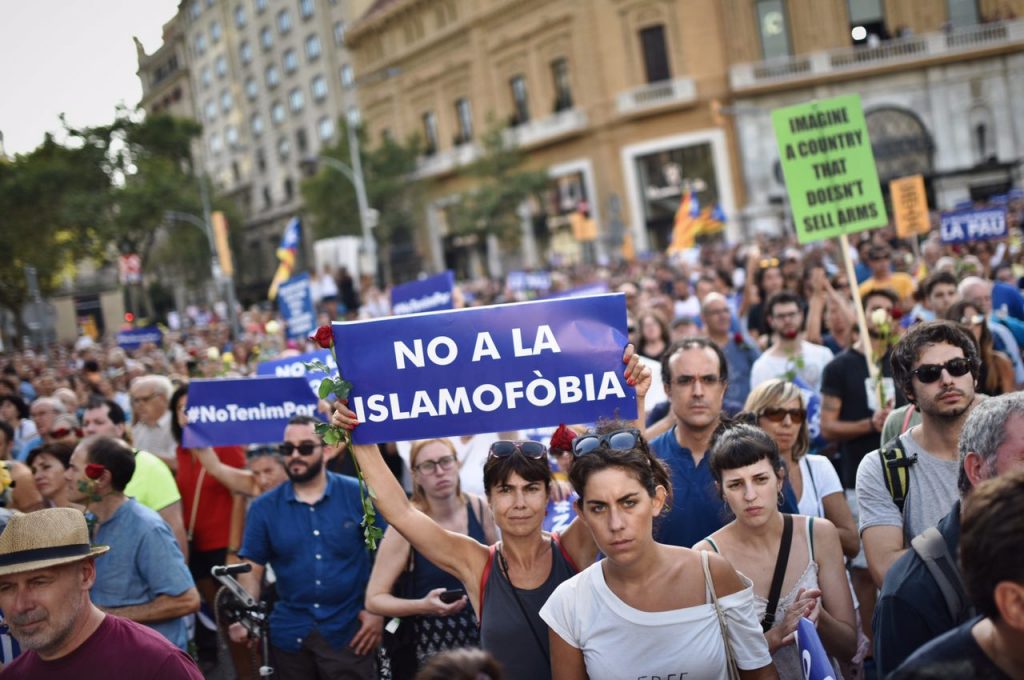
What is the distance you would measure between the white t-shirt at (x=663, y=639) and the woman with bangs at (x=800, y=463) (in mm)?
1351

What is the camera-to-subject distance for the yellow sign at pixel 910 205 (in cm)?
1401

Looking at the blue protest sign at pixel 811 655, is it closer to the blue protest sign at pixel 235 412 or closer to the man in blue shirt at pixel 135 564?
the man in blue shirt at pixel 135 564

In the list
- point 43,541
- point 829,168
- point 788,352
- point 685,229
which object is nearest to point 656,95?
point 685,229

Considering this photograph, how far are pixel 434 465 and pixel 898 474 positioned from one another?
2.07 metres

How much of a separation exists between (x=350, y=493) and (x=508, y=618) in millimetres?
1948

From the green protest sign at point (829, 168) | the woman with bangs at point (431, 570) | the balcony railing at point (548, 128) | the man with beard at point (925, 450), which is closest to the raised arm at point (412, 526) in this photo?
the woman with bangs at point (431, 570)

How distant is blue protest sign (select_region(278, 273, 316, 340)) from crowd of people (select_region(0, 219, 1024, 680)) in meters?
5.70

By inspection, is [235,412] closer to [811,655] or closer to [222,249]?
[811,655]

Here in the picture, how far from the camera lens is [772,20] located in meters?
40.2

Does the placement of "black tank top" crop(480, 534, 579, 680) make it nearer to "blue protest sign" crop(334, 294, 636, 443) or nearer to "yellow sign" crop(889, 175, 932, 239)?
"blue protest sign" crop(334, 294, 636, 443)

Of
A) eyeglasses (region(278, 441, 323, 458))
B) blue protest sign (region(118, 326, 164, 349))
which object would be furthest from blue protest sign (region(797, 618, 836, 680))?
blue protest sign (region(118, 326, 164, 349))

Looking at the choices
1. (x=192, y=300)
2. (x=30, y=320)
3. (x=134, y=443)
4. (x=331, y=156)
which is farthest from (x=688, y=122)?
(x=192, y=300)

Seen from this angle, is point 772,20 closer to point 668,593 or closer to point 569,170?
point 569,170

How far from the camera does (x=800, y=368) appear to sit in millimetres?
6715
